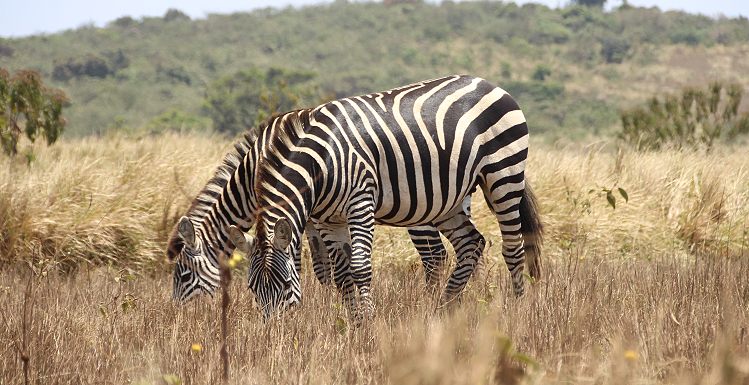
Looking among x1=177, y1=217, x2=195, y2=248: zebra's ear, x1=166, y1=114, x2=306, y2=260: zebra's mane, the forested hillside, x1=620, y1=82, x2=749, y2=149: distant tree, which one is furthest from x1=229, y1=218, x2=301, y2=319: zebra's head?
the forested hillside

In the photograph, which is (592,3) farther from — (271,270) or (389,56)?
(271,270)

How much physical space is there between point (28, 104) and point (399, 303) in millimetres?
9983

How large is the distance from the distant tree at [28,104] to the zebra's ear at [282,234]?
29.0 feet

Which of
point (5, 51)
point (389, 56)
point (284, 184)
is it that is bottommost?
point (389, 56)

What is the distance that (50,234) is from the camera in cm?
987

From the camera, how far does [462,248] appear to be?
8008mm

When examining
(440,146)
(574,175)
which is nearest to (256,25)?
(574,175)

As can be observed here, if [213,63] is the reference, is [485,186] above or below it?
above

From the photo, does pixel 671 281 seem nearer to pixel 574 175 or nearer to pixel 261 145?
pixel 261 145

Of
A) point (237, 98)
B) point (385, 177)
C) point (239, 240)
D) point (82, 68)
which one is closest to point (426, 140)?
point (385, 177)

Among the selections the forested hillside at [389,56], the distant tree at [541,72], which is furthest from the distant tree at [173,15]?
the distant tree at [541,72]

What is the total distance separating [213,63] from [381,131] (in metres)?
65.2

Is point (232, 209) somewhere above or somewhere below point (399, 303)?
above

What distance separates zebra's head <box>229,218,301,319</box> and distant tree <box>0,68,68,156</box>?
867 cm
